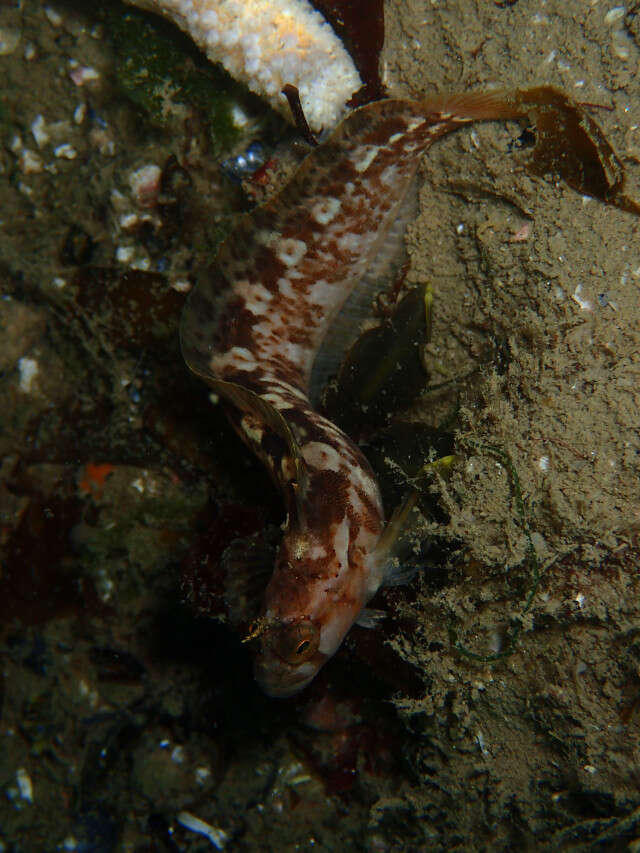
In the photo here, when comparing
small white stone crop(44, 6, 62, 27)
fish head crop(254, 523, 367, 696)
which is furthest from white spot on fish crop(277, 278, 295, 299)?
small white stone crop(44, 6, 62, 27)

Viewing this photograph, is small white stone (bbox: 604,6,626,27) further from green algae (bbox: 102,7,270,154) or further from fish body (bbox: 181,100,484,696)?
green algae (bbox: 102,7,270,154)

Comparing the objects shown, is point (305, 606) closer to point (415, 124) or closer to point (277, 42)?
point (415, 124)

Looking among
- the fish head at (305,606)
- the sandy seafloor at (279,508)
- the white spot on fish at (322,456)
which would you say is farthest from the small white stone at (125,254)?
the fish head at (305,606)

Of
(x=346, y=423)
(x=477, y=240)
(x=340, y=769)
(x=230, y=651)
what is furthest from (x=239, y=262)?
(x=340, y=769)

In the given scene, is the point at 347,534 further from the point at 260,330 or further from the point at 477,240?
the point at 477,240

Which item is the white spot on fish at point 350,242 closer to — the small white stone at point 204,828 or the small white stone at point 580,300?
the small white stone at point 580,300

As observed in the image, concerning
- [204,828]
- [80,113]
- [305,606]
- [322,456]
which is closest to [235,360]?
[322,456]
